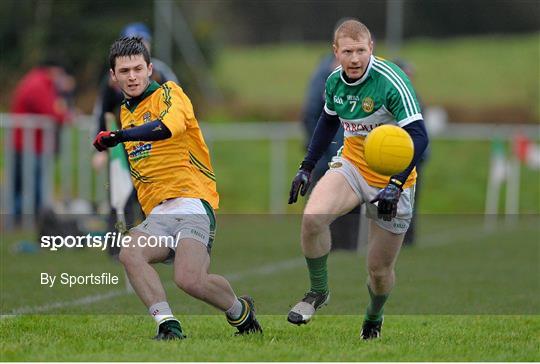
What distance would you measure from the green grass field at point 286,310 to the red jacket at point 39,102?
5.56 ft

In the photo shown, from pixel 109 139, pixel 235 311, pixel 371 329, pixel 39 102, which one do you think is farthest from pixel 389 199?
pixel 39 102

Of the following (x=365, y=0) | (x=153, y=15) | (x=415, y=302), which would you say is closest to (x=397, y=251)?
(x=415, y=302)

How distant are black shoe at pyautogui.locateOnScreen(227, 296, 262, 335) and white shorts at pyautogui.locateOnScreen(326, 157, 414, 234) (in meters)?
0.89

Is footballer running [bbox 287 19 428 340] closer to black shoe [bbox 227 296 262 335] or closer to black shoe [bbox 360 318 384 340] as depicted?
black shoe [bbox 360 318 384 340]

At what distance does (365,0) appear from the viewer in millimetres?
33125

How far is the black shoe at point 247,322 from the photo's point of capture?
722cm

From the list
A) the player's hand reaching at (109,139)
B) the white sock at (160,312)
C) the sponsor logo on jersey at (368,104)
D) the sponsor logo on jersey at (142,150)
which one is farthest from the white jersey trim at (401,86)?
the white sock at (160,312)

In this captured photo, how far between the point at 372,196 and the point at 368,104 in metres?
0.57

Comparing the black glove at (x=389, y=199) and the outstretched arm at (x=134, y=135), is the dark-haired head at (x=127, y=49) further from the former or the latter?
the black glove at (x=389, y=199)

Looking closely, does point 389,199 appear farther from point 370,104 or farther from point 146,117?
point 146,117

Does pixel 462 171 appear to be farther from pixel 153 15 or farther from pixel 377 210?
pixel 377 210

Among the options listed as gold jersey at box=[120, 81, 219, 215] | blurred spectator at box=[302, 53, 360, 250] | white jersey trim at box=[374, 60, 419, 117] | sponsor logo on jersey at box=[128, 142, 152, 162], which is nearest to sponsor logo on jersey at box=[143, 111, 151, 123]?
gold jersey at box=[120, 81, 219, 215]

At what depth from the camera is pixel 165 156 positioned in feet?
23.9

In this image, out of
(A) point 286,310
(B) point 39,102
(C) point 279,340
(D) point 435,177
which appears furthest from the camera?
(D) point 435,177
